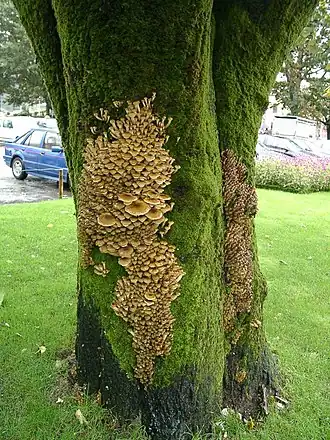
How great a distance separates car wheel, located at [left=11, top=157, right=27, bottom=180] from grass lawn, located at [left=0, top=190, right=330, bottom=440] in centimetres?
501

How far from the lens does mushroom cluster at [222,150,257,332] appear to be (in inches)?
109

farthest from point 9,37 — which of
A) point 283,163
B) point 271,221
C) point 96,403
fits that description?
point 96,403

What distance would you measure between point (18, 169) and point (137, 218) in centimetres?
1202

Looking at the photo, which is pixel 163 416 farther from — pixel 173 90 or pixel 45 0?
pixel 45 0

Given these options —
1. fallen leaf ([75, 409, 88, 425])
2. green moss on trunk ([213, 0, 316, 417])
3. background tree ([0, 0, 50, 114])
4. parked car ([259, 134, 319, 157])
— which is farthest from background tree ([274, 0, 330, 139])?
fallen leaf ([75, 409, 88, 425])

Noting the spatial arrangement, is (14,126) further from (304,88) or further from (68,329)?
(68,329)

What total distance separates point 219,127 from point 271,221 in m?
6.59

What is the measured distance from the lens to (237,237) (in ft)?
9.29

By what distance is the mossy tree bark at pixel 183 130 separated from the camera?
209 centimetres

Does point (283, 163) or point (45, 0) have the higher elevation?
point (45, 0)

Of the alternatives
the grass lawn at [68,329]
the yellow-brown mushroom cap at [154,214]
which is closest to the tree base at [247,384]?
the grass lawn at [68,329]

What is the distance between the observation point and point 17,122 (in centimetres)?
2688

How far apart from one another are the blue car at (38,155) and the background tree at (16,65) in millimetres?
18473

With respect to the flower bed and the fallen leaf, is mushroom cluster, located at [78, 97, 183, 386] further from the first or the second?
the flower bed
